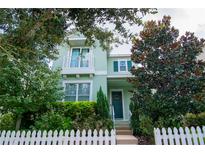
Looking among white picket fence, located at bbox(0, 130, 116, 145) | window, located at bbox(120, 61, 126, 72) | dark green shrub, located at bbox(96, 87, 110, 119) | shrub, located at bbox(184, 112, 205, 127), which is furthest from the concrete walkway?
window, located at bbox(120, 61, 126, 72)

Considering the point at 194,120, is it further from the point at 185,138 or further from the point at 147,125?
the point at 185,138

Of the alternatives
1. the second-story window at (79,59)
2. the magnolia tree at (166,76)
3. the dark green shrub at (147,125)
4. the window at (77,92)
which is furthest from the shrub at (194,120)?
the second-story window at (79,59)

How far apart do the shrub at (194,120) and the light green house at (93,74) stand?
4.15 m

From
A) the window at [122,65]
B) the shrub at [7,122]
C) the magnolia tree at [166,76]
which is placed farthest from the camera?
the window at [122,65]

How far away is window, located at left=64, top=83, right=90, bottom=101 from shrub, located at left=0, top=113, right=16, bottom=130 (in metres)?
2.87

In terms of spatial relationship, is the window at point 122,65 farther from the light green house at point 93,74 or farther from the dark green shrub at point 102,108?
the dark green shrub at point 102,108

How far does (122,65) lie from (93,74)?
7.65 ft

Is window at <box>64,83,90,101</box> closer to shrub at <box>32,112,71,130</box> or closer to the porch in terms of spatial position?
the porch

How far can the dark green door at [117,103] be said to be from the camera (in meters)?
11.0

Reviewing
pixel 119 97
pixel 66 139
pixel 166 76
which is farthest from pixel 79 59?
pixel 66 139

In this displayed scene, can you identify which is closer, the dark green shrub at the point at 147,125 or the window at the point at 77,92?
the dark green shrub at the point at 147,125

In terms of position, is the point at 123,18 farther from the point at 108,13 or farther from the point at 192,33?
the point at 192,33

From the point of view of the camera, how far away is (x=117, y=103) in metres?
11.3
